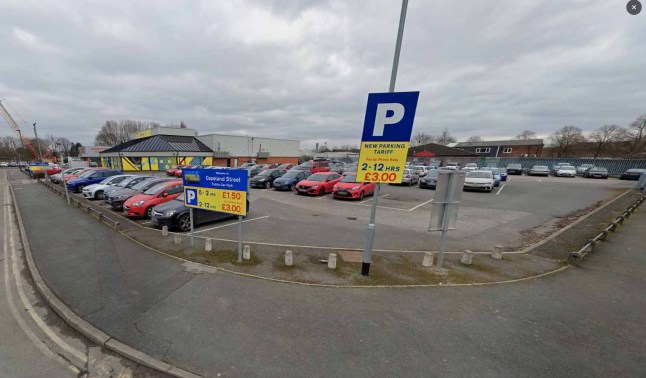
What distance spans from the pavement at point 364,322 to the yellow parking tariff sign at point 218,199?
157 centimetres

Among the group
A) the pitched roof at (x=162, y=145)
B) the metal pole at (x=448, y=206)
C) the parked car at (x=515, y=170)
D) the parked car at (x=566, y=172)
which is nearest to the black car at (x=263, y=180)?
the metal pole at (x=448, y=206)

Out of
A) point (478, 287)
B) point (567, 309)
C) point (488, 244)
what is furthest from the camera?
point (488, 244)

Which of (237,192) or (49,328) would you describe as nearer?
(49,328)

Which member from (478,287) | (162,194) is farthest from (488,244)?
(162,194)

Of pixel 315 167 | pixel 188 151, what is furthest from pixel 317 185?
pixel 188 151

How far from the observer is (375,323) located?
149 inches

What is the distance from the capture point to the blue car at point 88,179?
1809 cm

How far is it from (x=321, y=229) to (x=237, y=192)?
3.96 m

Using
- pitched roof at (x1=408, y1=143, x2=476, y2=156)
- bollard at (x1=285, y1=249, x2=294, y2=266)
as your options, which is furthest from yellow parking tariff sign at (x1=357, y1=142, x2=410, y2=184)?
pitched roof at (x1=408, y1=143, x2=476, y2=156)

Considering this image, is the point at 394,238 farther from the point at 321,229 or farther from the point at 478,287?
the point at 478,287

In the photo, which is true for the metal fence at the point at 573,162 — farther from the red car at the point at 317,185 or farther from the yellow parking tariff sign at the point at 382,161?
the yellow parking tariff sign at the point at 382,161

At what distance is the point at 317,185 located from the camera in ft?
55.5

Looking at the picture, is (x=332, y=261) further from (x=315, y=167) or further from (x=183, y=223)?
(x=315, y=167)

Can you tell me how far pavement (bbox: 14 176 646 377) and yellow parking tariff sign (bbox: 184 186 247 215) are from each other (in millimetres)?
1568
